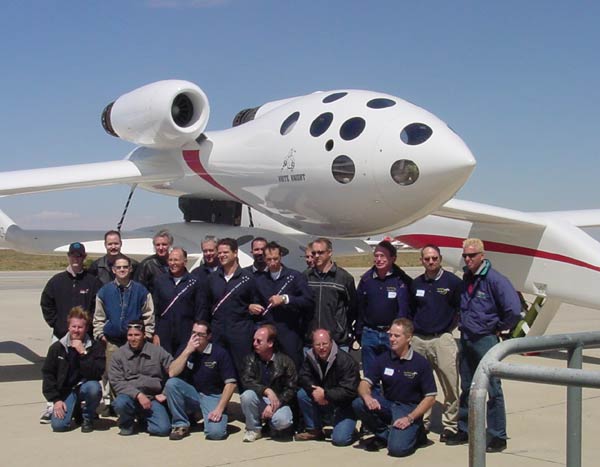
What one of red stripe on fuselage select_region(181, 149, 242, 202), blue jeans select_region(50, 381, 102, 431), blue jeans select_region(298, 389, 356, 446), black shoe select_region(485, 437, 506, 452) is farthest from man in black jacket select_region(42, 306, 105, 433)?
red stripe on fuselage select_region(181, 149, 242, 202)

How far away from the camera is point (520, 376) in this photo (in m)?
2.69

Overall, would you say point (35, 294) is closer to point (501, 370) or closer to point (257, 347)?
point (257, 347)

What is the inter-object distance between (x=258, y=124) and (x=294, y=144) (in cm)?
89

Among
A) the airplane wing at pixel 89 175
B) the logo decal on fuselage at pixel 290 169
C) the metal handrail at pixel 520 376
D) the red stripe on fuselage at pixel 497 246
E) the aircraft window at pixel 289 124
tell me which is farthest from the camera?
the red stripe on fuselage at pixel 497 246

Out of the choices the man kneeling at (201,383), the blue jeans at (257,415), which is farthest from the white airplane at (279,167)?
the blue jeans at (257,415)

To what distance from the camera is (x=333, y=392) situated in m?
7.03

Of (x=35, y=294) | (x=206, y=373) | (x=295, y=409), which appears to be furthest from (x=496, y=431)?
(x=35, y=294)

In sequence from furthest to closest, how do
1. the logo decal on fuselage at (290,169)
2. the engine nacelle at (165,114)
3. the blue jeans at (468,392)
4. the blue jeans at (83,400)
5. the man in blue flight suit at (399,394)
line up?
the engine nacelle at (165,114) → the logo decal on fuselage at (290,169) → the blue jeans at (83,400) → the man in blue flight suit at (399,394) → the blue jeans at (468,392)

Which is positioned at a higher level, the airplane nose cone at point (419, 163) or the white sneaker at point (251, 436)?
the airplane nose cone at point (419, 163)

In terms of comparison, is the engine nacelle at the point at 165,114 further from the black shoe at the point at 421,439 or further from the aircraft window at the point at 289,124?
the black shoe at the point at 421,439

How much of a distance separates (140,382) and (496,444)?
3.07 m

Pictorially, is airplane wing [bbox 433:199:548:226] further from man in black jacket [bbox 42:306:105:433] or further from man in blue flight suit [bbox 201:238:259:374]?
man in black jacket [bbox 42:306:105:433]

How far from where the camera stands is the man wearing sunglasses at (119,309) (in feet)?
26.2

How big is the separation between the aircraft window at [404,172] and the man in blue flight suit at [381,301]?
3.71 ft
